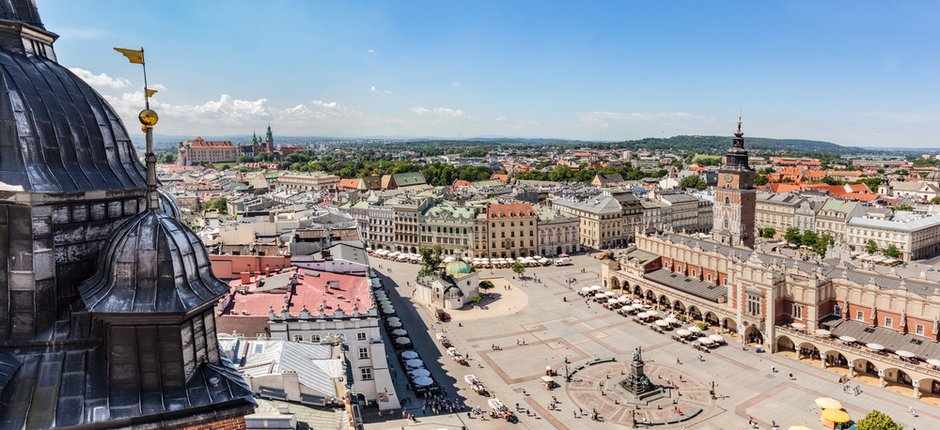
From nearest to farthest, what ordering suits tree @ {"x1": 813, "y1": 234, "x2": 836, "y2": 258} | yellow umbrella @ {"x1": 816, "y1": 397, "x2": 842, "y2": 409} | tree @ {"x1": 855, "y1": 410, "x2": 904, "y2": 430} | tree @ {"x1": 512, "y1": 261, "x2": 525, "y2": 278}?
tree @ {"x1": 855, "y1": 410, "x2": 904, "y2": 430}
yellow umbrella @ {"x1": 816, "y1": 397, "x2": 842, "y2": 409}
tree @ {"x1": 512, "y1": 261, "x2": 525, "y2": 278}
tree @ {"x1": 813, "y1": 234, "x2": 836, "y2": 258}

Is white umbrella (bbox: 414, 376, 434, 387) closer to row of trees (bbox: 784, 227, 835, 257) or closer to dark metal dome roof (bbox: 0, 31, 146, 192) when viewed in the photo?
dark metal dome roof (bbox: 0, 31, 146, 192)

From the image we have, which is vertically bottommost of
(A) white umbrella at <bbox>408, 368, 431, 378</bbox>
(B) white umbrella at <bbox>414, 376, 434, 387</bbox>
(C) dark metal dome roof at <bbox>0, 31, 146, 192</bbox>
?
(B) white umbrella at <bbox>414, 376, 434, 387</bbox>

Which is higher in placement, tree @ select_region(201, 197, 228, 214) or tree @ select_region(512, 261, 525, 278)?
tree @ select_region(201, 197, 228, 214)

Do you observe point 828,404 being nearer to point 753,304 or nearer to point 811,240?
point 753,304

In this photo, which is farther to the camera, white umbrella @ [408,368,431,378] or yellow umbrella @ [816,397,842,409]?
white umbrella @ [408,368,431,378]

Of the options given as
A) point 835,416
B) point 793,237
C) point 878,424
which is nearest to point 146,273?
point 835,416

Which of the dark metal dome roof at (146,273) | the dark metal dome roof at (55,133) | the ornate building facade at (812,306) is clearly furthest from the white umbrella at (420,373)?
the dark metal dome roof at (146,273)

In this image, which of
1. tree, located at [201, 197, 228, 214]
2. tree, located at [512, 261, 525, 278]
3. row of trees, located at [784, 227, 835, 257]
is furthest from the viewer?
tree, located at [201, 197, 228, 214]

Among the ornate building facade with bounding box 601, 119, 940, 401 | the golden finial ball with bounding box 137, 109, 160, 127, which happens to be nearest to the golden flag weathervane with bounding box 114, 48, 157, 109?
the golden finial ball with bounding box 137, 109, 160, 127
